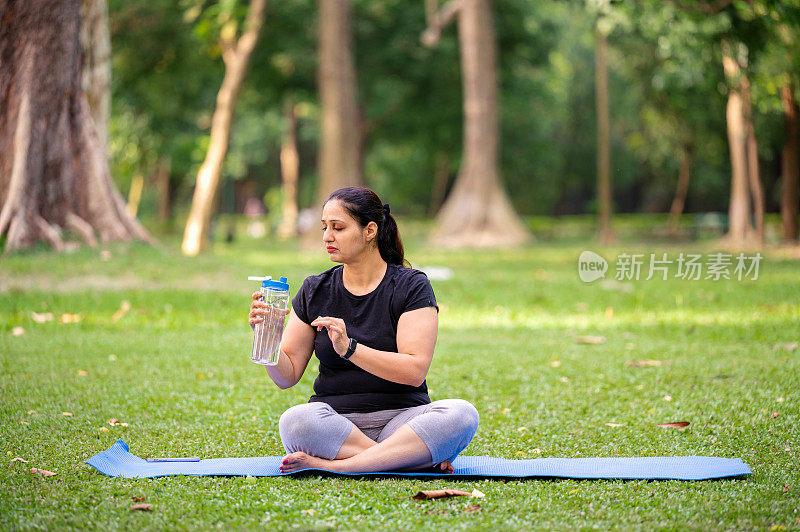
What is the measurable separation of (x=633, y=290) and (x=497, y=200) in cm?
1164

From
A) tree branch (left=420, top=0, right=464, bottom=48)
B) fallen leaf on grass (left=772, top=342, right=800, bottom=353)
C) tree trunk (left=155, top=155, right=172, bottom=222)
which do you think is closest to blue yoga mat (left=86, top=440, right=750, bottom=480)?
fallen leaf on grass (left=772, top=342, right=800, bottom=353)

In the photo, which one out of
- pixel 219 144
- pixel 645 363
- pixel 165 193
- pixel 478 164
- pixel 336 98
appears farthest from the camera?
pixel 165 193

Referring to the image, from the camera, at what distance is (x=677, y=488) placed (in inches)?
155

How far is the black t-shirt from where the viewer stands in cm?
416

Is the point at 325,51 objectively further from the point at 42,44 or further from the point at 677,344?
the point at 677,344

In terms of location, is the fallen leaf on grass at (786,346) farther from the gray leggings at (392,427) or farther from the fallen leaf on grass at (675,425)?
the gray leggings at (392,427)

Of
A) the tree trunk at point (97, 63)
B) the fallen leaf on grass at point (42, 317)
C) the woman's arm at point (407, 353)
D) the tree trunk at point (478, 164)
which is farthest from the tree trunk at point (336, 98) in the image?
the woman's arm at point (407, 353)

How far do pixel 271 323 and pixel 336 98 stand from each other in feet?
54.6

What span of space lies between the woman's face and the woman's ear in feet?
0.06

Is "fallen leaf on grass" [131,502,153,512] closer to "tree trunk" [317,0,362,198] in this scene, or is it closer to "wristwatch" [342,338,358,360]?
"wristwatch" [342,338,358,360]

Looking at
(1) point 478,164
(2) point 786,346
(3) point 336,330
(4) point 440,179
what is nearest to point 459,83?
(1) point 478,164

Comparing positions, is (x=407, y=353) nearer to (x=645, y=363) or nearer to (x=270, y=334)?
(x=270, y=334)

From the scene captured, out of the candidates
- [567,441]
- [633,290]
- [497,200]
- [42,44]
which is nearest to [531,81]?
[497,200]

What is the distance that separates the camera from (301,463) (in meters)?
4.11
